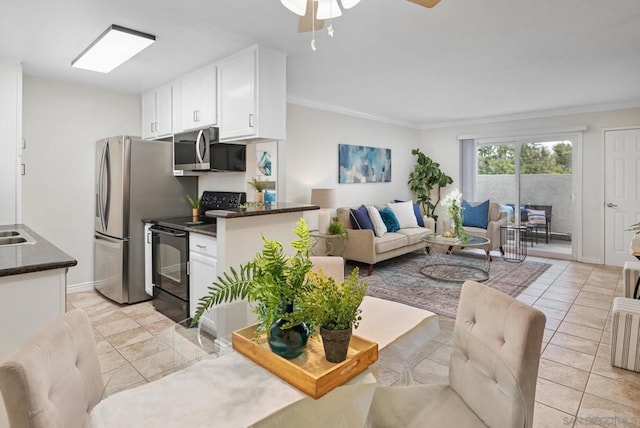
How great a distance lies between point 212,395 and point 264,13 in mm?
2313

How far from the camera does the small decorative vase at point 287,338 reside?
3.46 ft

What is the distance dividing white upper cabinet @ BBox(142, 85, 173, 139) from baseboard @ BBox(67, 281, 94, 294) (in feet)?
6.18

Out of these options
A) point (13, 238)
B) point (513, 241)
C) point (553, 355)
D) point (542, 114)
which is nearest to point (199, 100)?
point (13, 238)

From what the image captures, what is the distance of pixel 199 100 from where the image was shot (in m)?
3.51

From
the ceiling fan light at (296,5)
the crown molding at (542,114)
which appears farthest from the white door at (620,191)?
the ceiling fan light at (296,5)

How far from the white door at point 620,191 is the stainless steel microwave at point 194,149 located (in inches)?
230

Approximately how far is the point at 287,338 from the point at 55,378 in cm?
58

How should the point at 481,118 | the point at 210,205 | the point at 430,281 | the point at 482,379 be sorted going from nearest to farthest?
the point at 482,379 → the point at 210,205 → the point at 430,281 → the point at 481,118

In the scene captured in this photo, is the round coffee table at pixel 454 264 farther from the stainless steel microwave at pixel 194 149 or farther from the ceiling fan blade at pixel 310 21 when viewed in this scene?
the ceiling fan blade at pixel 310 21

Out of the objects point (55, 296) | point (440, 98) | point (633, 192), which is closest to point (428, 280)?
point (440, 98)

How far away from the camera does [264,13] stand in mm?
2395

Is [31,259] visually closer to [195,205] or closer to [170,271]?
[170,271]

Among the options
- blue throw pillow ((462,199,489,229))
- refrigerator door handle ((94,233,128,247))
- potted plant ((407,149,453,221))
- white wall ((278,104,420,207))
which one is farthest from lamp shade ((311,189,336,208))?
potted plant ((407,149,453,221))

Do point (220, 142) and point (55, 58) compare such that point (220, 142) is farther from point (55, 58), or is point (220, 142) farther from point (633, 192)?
point (633, 192)
